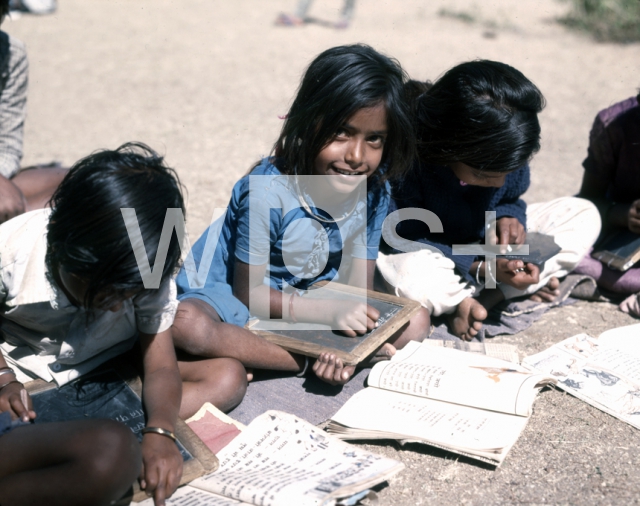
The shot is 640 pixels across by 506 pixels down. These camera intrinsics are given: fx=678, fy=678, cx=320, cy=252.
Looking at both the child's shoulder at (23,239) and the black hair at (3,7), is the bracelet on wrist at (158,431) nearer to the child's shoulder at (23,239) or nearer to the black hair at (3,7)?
the child's shoulder at (23,239)

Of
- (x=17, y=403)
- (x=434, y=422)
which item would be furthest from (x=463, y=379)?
(x=17, y=403)

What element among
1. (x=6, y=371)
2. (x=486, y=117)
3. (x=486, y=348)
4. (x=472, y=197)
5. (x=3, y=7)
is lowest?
(x=486, y=348)

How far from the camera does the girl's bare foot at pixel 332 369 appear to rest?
6.95 ft

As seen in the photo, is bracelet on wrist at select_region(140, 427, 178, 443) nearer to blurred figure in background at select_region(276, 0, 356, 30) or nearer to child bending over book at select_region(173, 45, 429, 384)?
child bending over book at select_region(173, 45, 429, 384)

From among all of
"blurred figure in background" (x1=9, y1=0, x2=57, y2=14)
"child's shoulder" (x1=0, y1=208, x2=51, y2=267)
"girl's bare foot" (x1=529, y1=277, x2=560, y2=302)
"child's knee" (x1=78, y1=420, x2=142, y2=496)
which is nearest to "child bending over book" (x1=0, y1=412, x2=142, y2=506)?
"child's knee" (x1=78, y1=420, x2=142, y2=496)

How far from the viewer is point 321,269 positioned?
246 cm

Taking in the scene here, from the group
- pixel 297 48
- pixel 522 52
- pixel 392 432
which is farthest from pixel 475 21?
pixel 392 432

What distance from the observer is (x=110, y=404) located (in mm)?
1896

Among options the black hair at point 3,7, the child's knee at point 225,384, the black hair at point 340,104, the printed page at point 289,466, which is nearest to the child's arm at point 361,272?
the black hair at point 340,104

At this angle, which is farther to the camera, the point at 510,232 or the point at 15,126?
the point at 15,126

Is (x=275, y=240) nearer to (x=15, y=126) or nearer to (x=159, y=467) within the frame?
(x=159, y=467)

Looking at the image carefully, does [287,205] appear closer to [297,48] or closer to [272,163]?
[272,163]

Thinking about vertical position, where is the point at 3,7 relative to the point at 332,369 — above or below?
above

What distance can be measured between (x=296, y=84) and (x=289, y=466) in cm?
442
